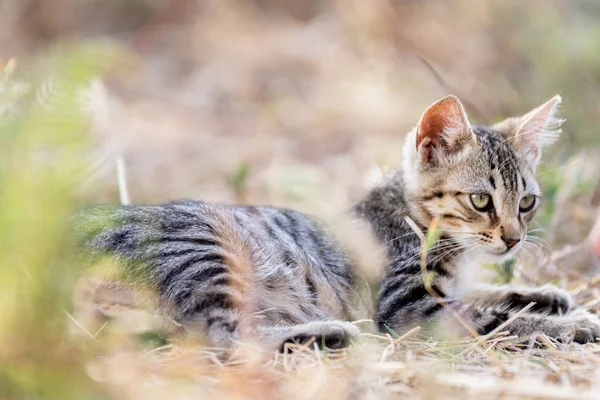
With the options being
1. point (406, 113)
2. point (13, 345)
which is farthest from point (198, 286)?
point (406, 113)

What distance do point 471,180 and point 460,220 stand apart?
22 cm

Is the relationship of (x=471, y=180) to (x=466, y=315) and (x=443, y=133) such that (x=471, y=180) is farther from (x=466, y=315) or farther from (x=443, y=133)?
(x=466, y=315)

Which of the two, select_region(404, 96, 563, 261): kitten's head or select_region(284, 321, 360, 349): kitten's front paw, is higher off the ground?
select_region(404, 96, 563, 261): kitten's head

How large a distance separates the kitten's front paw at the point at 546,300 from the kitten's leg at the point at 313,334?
1191mm

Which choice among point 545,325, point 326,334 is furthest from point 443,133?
point 326,334

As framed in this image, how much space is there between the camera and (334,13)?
10.6 metres

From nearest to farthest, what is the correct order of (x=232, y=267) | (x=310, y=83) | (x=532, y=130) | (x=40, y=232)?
(x=40, y=232)
(x=232, y=267)
(x=532, y=130)
(x=310, y=83)

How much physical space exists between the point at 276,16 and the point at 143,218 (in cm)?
823

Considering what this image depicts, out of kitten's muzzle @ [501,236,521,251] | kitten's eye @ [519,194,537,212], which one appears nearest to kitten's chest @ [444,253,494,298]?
kitten's muzzle @ [501,236,521,251]

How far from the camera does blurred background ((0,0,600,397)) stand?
21.0 ft

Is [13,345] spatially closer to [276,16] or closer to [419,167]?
[419,167]

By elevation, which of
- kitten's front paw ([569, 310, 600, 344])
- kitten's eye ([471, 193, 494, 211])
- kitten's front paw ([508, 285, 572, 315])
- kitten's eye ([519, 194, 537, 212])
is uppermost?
kitten's eye ([471, 193, 494, 211])

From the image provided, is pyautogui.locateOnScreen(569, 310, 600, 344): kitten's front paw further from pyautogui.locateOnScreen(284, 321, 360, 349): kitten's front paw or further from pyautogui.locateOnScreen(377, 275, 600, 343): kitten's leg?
pyautogui.locateOnScreen(284, 321, 360, 349): kitten's front paw

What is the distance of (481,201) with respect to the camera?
12.6ft
